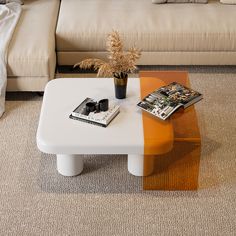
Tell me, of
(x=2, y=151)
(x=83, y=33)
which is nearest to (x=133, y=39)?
(x=83, y=33)

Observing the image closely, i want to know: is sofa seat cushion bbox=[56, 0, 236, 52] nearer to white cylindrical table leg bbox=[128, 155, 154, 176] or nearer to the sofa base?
the sofa base

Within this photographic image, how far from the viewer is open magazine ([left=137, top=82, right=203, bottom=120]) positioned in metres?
3.09

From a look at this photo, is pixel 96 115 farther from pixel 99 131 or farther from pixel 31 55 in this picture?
pixel 31 55

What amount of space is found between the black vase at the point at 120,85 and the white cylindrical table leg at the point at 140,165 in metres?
0.37

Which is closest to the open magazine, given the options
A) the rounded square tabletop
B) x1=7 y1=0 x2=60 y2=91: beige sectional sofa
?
the rounded square tabletop

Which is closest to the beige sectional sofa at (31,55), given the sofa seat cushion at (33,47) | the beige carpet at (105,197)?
the sofa seat cushion at (33,47)

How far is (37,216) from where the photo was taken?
295 centimetres

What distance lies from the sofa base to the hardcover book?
102cm

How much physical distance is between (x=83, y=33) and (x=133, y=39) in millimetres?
373

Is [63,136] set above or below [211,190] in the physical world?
above

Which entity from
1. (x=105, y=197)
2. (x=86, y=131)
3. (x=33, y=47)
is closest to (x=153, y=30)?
(x=33, y=47)

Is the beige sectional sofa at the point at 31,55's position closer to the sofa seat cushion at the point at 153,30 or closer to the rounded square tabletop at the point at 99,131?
the sofa seat cushion at the point at 153,30

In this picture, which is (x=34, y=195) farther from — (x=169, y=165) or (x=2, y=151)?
(x=169, y=165)

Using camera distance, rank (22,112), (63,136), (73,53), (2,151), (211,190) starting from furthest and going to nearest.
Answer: (73,53), (22,112), (2,151), (211,190), (63,136)
